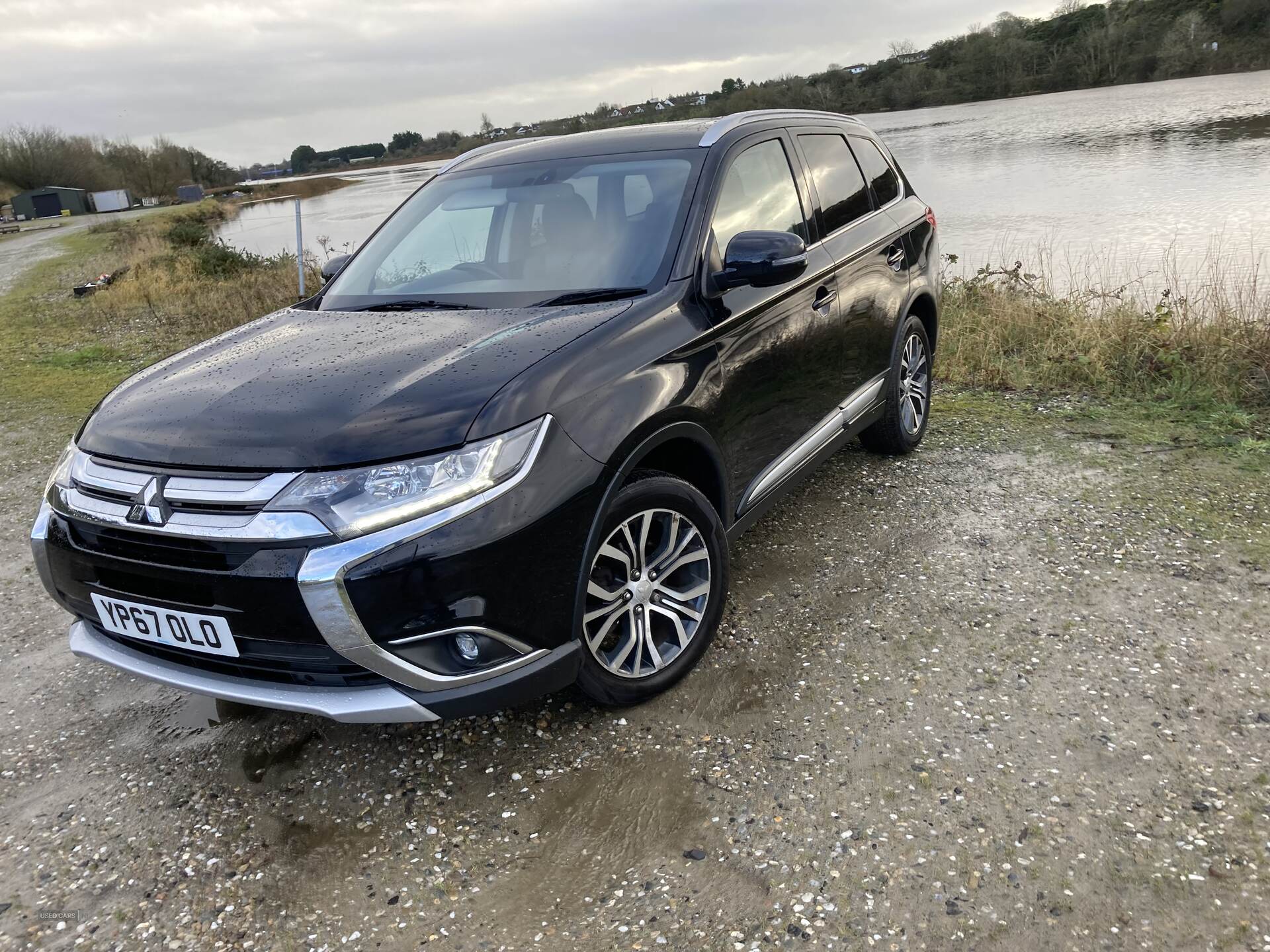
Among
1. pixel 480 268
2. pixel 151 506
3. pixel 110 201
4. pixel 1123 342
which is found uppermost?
pixel 110 201

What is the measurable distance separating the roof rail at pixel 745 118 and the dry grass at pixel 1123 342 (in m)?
3.33

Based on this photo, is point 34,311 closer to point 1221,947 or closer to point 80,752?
point 80,752

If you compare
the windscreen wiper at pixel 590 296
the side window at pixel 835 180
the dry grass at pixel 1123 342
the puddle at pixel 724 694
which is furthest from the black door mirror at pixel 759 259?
the dry grass at pixel 1123 342

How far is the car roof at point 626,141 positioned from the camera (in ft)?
12.0

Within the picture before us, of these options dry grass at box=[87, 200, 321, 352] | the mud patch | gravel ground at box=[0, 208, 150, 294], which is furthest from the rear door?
gravel ground at box=[0, 208, 150, 294]

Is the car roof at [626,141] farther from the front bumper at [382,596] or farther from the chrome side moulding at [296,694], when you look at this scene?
the chrome side moulding at [296,694]

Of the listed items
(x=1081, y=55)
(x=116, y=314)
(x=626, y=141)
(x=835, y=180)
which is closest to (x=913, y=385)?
(x=835, y=180)

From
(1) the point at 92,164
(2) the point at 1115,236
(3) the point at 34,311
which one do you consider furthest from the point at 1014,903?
(1) the point at 92,164

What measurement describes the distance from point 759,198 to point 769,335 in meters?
0.66

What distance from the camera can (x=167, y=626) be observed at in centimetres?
247

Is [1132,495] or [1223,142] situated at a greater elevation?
[1223,142]

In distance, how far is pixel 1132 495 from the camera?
4.55 m

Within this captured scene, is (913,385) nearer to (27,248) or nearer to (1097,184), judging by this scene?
(1097,184)

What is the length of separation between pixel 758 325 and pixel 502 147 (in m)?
1.69
